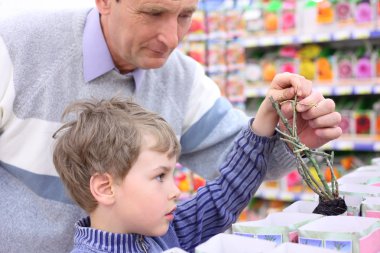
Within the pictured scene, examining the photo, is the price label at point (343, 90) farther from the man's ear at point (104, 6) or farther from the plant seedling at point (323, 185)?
the plant seedling at point (323, 185)

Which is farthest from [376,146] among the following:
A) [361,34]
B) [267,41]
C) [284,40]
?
[267,41]

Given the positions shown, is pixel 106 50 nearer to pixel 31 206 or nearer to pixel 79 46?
pixel 79 46

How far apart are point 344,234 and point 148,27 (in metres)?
0.84

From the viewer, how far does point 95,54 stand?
5.94 feet

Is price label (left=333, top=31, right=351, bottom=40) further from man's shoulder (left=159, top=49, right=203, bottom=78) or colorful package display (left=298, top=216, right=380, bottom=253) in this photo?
colorful package display (left=298, top=216, right=380, bottom=253)

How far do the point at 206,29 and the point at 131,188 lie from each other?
4.76 meters

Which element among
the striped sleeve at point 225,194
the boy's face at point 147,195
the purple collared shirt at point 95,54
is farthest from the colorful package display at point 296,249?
the purple collared shirt at point 95,54

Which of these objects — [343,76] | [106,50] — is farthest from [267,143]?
[343,76]

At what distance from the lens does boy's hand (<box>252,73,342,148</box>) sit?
4.71 feet

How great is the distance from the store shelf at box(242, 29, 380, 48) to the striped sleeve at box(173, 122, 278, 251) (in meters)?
3.11

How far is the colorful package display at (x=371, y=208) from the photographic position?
1.23 meters

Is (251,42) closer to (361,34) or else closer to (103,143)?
(361,34)

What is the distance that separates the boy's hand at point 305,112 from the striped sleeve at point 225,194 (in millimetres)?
98

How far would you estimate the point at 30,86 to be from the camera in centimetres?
176
